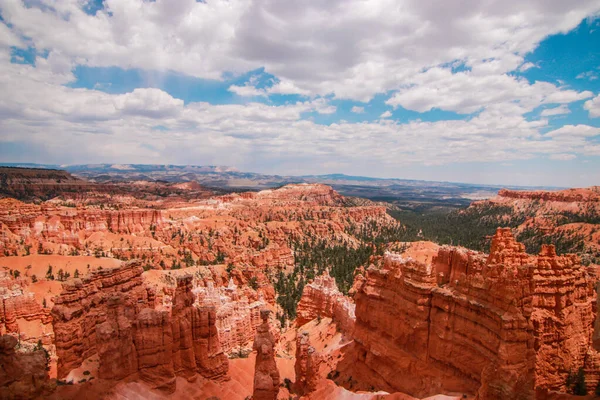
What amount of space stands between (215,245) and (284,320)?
34336 millimetres

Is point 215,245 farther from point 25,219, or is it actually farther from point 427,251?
point 427,251

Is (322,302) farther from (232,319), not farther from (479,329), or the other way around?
(479,329)

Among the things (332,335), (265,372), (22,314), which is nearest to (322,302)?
(332,335)

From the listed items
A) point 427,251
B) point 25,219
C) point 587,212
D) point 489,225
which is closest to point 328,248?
point 427,251

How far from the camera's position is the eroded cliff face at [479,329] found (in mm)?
12062

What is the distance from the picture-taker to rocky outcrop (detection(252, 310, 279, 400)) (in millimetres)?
13852

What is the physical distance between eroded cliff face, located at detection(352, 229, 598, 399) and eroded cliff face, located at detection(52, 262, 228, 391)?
8.26 m

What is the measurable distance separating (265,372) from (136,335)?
5.58m

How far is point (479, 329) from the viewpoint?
529 inches

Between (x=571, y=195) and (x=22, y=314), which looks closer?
(x=22, y=314)

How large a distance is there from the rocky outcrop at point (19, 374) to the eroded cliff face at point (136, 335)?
11.1ft

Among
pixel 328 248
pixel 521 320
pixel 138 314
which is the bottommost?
pixel 328 248

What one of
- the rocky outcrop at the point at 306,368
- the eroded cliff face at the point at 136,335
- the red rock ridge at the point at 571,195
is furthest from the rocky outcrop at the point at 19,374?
the red rock ridge at the point at 571,195

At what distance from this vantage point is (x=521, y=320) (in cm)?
1192
